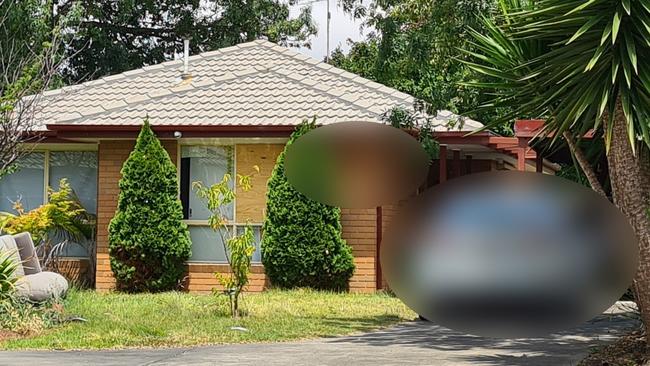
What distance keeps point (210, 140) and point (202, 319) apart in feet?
15.5

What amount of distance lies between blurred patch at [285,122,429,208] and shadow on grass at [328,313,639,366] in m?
6.14

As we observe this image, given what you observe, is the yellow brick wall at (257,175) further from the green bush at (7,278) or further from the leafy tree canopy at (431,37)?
the leafy tree canopy at (431,37)

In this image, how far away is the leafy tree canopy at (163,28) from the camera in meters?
26.5

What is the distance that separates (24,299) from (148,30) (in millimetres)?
19117

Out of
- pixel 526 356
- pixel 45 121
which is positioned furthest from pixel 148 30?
pixel 526 356

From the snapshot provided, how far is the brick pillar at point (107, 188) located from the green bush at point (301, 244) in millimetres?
2300

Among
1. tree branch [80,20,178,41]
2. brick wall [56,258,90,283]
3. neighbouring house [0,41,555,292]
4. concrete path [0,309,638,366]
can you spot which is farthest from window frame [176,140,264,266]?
tree branch [80,20,178,41]

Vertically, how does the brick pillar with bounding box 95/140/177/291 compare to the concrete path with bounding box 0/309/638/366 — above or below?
above

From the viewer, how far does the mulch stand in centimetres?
649

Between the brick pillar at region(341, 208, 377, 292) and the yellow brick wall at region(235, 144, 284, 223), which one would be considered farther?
the yellow brick wall at region(235, 144, 284, 223)

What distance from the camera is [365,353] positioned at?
7980 mm

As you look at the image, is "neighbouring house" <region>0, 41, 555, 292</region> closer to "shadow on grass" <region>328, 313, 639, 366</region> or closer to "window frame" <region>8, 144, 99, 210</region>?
"window frame" <region>8, 144, 99, 210</region>

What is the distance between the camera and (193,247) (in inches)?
571

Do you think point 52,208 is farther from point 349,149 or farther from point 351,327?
point 349,149
